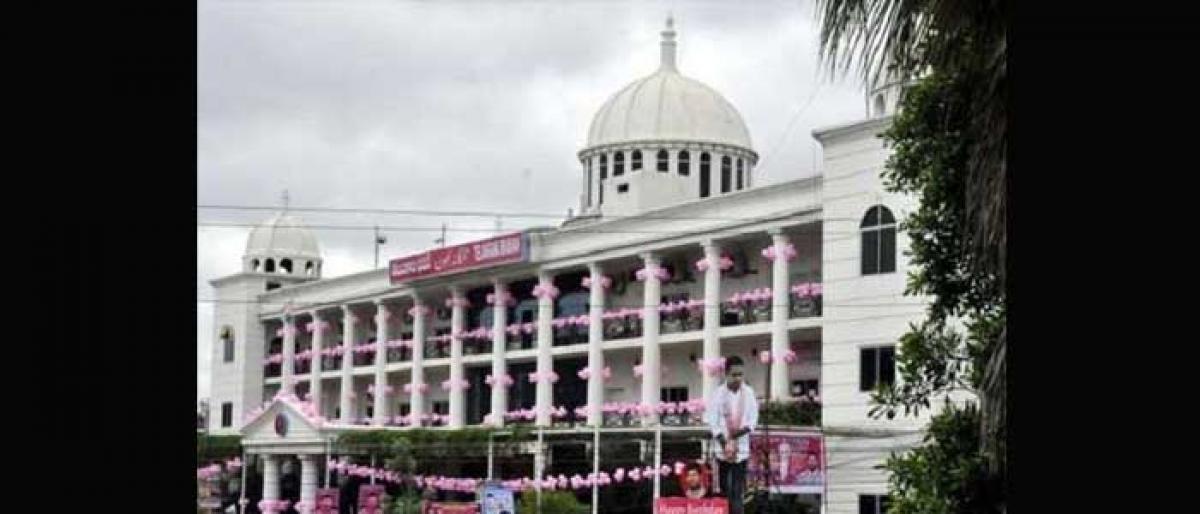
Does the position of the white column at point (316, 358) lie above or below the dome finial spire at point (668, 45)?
below

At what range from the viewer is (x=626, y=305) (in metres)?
26.6

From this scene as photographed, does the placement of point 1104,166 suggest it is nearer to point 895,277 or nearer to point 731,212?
point 895,277

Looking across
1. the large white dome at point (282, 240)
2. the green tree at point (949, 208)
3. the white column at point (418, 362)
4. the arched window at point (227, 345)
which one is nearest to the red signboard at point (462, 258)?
the white column at point (418, 362)

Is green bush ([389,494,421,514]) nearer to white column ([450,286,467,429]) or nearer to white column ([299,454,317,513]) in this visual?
white column ([299,454,317,513])

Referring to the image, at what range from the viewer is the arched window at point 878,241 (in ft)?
60.4

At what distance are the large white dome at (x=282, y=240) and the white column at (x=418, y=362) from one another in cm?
552

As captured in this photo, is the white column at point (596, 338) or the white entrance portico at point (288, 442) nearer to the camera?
the white column at point (596, 338)

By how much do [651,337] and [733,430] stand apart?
4.68 m

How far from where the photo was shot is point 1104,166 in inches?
86.2

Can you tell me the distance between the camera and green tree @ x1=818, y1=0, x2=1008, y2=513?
160 inches

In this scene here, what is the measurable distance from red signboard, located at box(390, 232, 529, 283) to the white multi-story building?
4 centimetres

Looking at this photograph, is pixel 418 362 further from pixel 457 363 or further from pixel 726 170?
pixel 726 170

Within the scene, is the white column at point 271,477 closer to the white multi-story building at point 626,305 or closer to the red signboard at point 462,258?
the white multi-story building at point 626,305
